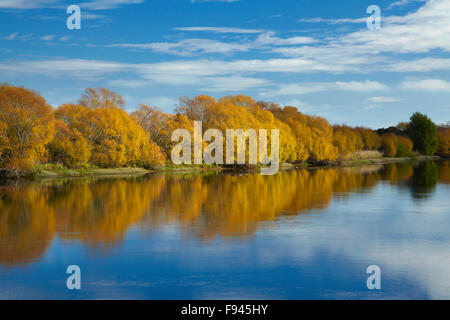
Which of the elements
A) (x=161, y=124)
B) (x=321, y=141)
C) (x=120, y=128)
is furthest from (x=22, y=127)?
(x=321, y=141)

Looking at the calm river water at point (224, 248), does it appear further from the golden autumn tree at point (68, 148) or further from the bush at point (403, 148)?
the bush at point (403, 148)

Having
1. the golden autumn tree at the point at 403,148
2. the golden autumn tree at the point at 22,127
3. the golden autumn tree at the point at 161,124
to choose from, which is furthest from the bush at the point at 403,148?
the golden autumn tree at the point at 22,127

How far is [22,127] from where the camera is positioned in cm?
4312

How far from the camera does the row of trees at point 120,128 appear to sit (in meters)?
→ 43.0

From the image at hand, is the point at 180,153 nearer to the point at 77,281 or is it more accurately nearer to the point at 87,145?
the point at 87,145

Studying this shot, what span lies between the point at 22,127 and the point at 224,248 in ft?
113

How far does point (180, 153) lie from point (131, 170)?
32.9 ft

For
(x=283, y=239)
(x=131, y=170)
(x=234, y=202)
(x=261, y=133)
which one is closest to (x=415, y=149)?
(x=261, y=133)

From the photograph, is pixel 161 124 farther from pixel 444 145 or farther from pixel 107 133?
pixel 444 145

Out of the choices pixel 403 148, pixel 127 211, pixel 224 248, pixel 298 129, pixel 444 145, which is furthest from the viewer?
pixel 444 145

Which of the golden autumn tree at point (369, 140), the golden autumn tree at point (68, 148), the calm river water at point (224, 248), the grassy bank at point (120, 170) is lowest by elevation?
the calm river water at point (224, 248)

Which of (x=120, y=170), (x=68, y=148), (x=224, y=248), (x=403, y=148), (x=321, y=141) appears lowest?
(x=224, y=248)

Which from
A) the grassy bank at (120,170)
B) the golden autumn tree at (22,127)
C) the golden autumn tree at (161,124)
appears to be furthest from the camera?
the golden autumn tree at (161,124)

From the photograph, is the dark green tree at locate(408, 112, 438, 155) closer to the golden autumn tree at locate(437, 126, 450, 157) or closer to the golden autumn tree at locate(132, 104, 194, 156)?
the golden autumn tree at locate(437, 126, 450, 157)
